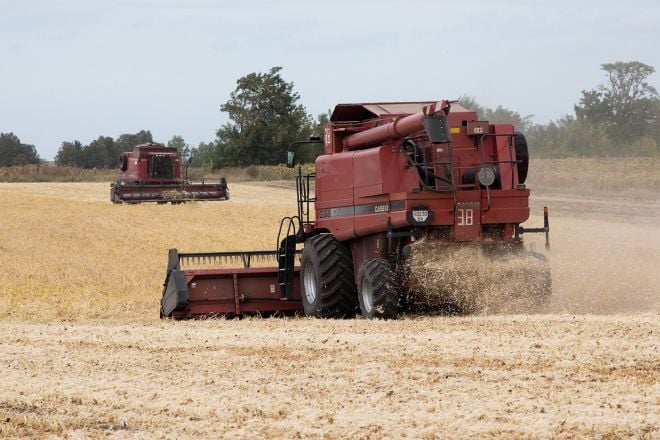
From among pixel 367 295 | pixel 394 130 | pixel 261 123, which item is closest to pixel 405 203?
pixel 394 130

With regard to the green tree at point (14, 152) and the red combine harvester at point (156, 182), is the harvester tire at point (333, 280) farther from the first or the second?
the green tree at point (14, 152)

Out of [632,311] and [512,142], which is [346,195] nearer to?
[512,142]

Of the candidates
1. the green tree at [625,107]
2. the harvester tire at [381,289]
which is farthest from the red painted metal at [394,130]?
the green tree at [625,107]

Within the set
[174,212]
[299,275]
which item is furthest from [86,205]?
[299,275]

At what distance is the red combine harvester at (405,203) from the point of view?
40.7ft

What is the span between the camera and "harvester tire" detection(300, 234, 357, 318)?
13.8 metres

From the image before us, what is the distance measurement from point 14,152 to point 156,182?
7883 centimetres

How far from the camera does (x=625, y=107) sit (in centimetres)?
4341

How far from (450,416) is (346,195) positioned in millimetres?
7246

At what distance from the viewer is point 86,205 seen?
37000 millimetres

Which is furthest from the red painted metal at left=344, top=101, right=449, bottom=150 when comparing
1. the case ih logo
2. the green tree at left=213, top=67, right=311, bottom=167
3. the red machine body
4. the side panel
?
the green tree at left=213, top=67, right=311, bottom=167

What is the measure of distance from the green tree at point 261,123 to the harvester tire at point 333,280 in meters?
61.2

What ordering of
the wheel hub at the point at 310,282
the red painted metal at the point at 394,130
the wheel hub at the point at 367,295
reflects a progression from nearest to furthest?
the red painted metal at the point at 394,130
the wheel hub at the point at 367,295
the wheel hub at the point at 310,282

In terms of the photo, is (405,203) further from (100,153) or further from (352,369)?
(100,153)
